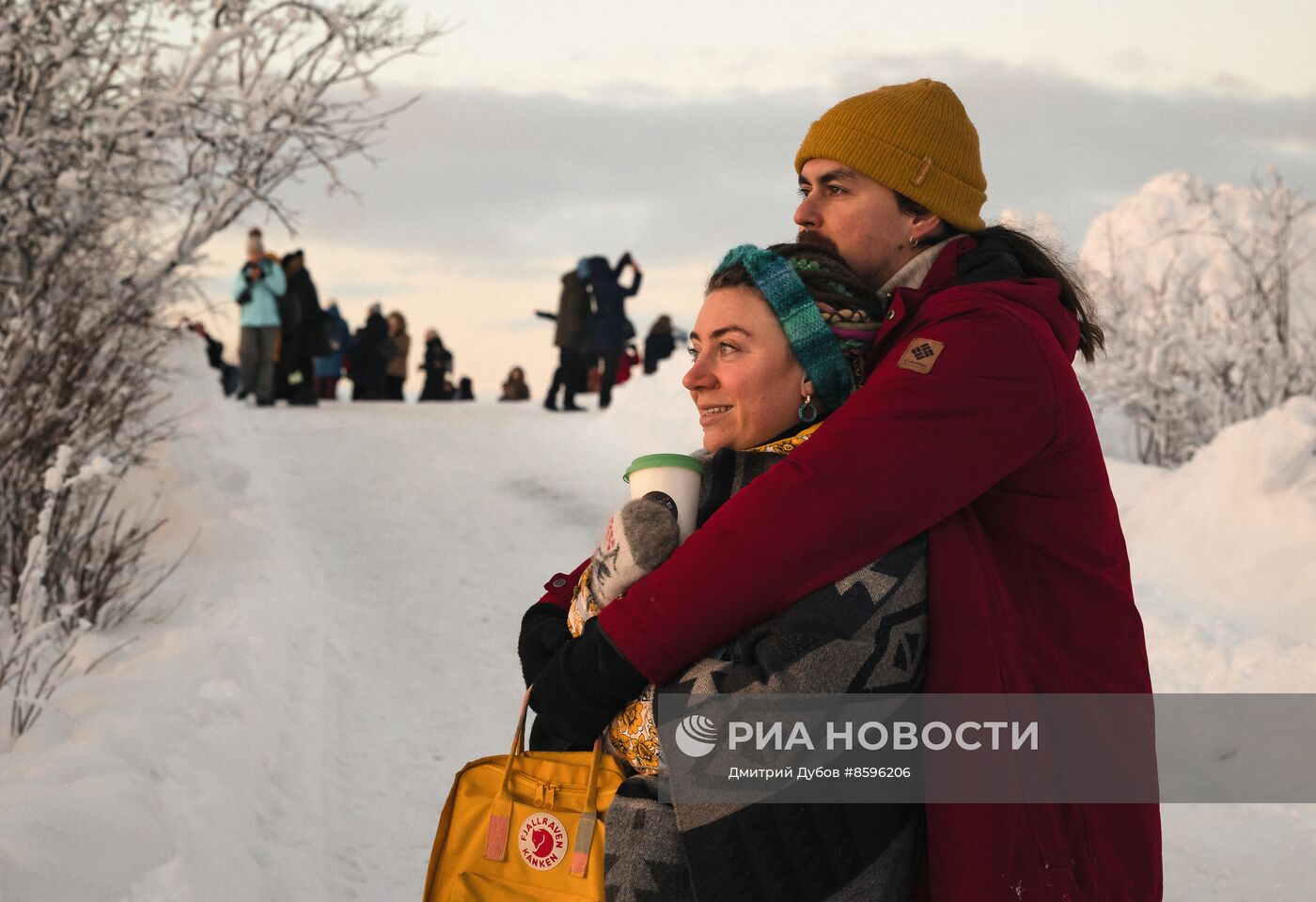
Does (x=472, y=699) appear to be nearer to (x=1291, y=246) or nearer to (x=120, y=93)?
(x=120, y=93)

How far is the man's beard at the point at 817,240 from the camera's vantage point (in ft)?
8.35

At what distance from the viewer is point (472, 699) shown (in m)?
6.67

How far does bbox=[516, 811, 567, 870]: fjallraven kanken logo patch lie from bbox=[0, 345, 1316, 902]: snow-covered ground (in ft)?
6.25

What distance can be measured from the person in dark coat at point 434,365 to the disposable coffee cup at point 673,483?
19.6m

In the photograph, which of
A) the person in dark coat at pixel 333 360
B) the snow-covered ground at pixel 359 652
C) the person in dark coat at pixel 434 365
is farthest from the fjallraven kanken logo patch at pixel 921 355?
the person in dark coat at pixel 434 365

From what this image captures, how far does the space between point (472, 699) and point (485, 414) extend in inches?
347

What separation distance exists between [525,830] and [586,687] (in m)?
0.30

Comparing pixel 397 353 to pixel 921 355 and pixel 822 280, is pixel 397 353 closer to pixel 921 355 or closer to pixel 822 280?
pixel 822 280

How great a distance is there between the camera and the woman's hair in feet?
7.66

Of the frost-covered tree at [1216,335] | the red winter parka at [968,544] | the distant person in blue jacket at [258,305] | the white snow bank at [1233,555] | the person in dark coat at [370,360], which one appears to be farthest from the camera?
the person in dark coat at [370,360]

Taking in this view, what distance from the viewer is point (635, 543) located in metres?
2.12

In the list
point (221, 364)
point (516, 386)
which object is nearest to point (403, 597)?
point (221, 364)

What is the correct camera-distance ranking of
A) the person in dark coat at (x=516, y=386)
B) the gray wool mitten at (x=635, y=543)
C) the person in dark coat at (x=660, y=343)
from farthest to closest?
the person in dark coat at (x=516, y=386)
the person in dark coat at (x=660, y=343)
the gray wool mitten at (x=635, y=543)

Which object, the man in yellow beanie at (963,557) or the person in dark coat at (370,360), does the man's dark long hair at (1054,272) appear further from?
the person in dark coat at (370,360)
